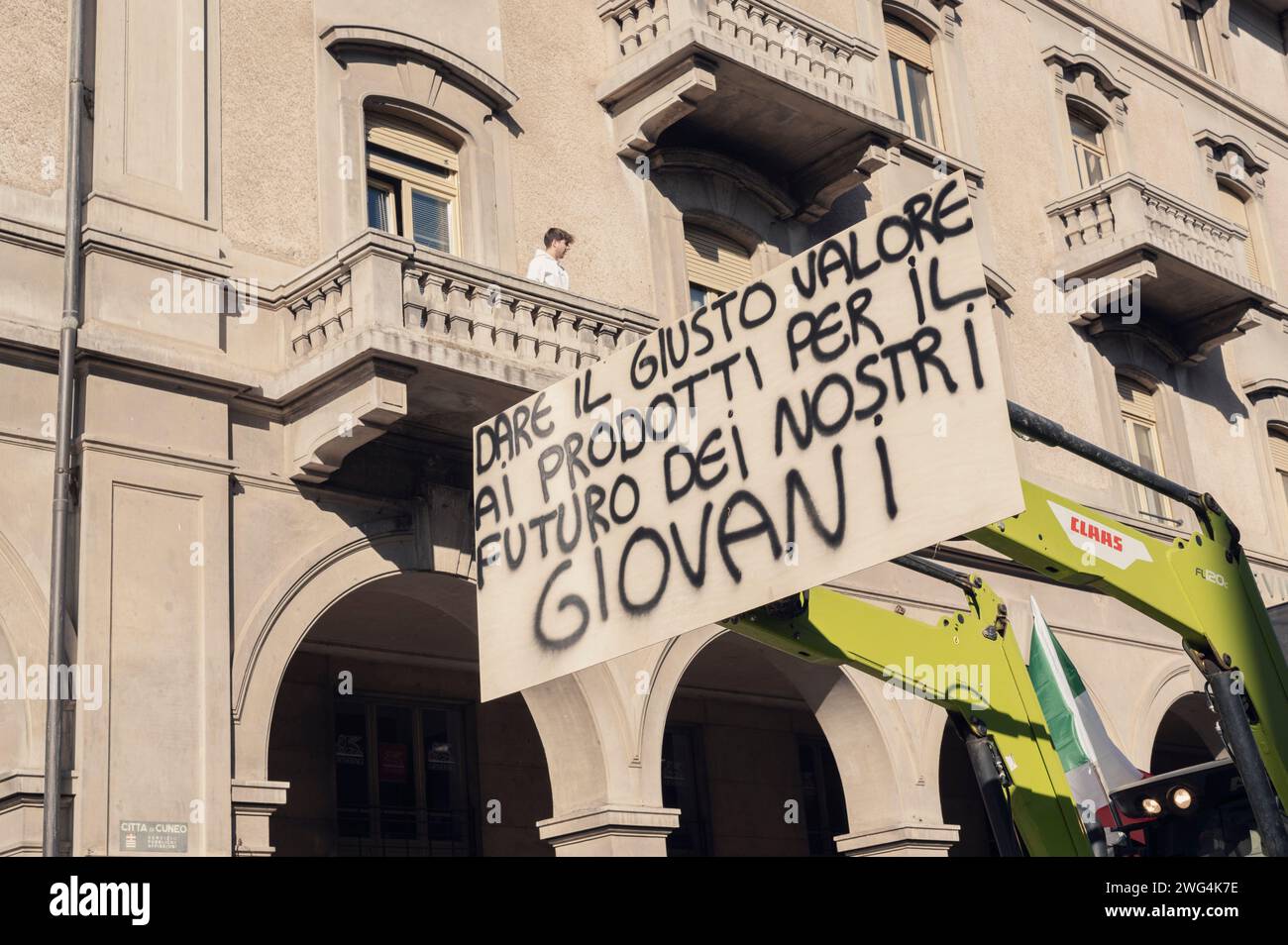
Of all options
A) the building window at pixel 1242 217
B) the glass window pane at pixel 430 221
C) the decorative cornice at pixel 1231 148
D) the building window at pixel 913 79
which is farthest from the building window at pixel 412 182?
the building window at pixel 1242 217

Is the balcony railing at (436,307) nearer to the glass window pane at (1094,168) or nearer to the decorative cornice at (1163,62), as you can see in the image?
the glass window pane at (1094,168)

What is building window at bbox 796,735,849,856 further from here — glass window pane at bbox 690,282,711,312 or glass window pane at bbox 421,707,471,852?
glass window pane at bbox 690,282,711,312

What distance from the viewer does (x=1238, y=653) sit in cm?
812

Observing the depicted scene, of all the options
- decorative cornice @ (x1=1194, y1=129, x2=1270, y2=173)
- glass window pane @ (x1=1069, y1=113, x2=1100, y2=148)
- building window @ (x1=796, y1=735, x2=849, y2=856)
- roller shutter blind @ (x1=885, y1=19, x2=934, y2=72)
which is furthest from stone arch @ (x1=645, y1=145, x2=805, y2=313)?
decorative cornice @ (x1=1194, y1=129, x2=1270, y2=173)

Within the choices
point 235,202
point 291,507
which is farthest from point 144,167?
point 291,507

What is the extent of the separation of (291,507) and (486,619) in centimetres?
337

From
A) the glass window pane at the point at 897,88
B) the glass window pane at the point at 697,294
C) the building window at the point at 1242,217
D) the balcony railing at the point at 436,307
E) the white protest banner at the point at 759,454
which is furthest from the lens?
the building window at the point at 1242,217

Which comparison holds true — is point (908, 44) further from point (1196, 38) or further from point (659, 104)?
point (1196, 38)

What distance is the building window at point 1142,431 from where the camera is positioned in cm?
2044

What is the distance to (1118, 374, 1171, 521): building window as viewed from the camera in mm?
20438

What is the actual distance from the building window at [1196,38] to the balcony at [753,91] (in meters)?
10.5

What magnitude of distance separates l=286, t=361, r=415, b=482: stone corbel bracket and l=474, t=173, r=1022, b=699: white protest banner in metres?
2.48

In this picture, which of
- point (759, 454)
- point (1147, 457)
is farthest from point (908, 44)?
point (759, 454)

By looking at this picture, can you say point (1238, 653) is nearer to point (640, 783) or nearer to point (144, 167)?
point (640, 783)
